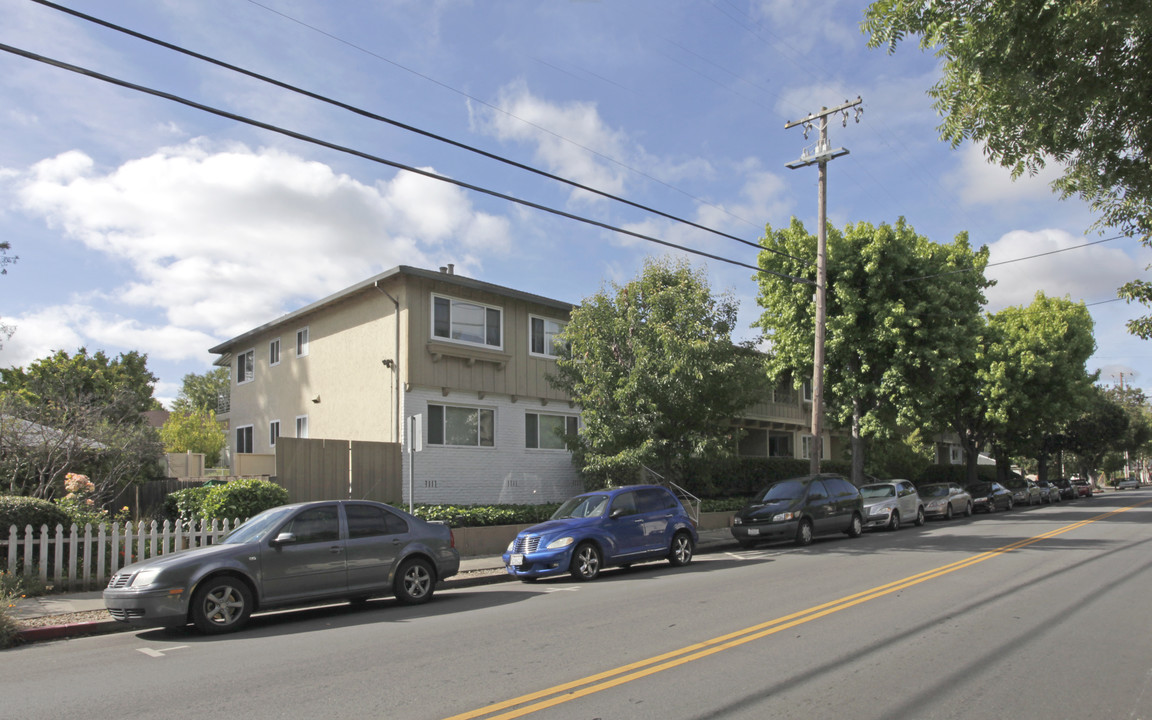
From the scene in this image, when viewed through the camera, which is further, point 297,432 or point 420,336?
point 297,432

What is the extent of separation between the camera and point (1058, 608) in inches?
366

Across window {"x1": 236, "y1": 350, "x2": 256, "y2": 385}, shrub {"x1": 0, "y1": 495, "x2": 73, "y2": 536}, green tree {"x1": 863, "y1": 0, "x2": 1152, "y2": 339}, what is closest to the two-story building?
window {"x1": 236, "y1": 350, "x2": 256, "y2": 385}

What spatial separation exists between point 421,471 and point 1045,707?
1535cm

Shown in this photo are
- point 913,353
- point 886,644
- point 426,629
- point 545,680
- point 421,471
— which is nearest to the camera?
point 545,680

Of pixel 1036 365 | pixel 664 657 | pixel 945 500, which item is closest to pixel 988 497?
pixel 945 500

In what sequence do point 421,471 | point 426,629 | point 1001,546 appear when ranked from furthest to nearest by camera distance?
1. point 421,471
2. point 1001,546
3. point 426,629

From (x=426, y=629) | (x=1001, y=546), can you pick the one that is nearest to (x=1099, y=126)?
(x=426, y=629)

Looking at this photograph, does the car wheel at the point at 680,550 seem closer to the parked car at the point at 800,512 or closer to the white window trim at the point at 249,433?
the parked car at the point at 800,512

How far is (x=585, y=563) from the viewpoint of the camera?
13.1 metres

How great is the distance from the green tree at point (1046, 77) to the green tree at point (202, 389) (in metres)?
72.4

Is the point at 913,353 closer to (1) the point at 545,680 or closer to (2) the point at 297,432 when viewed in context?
(2) the point at 297,432

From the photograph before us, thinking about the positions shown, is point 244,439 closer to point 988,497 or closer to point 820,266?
point 820,266

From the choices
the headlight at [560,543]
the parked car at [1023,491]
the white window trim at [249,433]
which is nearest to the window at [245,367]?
the white window trim at [249,433]

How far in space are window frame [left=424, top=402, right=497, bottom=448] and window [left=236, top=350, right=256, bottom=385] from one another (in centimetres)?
914
